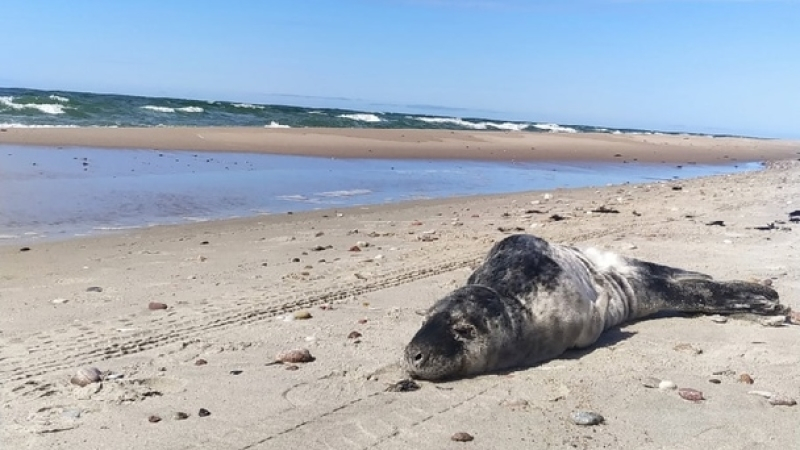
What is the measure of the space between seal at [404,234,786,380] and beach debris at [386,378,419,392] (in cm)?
8

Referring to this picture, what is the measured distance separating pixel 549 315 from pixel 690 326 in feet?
4.89

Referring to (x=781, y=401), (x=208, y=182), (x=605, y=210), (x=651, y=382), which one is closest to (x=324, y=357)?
(x=651, y=382)

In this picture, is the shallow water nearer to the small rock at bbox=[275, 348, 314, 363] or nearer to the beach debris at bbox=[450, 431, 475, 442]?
the small rock at bbox=[275, 348, 314, 363]

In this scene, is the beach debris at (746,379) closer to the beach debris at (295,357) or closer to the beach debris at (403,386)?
the beach debris at (403,386)

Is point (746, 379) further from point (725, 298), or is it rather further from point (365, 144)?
point (365, 144)

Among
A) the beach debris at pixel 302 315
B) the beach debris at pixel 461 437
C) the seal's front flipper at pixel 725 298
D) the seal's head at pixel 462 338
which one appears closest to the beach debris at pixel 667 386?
the seal's head at pixel 462 338

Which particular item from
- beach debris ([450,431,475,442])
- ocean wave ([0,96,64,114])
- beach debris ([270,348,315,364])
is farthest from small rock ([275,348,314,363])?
ocean wave ([0,96,64,114])

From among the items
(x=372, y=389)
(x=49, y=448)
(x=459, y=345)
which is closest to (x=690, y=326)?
(x=459, y=345)

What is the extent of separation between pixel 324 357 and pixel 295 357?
19cm

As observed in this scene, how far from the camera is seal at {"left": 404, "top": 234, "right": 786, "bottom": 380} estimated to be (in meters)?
4.58

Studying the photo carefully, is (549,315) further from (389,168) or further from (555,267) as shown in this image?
(389,168)

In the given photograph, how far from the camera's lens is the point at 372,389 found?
445cm

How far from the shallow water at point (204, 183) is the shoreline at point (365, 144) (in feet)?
6.23

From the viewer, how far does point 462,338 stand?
15.0 ft
